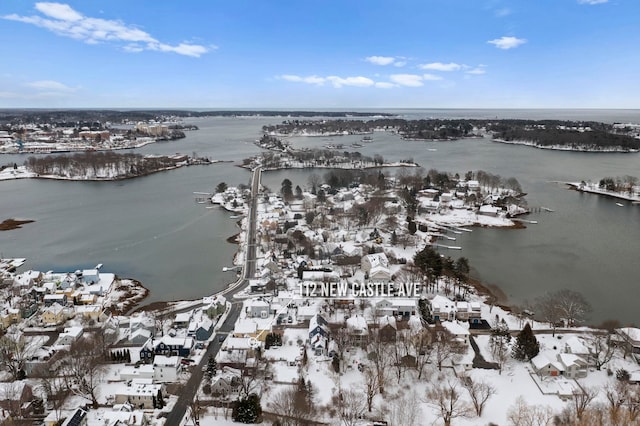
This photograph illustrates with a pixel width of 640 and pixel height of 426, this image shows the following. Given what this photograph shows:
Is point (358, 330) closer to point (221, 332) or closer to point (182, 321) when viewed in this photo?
point (221, 332)

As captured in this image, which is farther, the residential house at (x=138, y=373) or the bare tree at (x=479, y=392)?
the residential house at (x=138, y=373)

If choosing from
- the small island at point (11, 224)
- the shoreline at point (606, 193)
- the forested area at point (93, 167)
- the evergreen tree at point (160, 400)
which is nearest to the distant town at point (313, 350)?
the evergreen tree at point (160, 400)

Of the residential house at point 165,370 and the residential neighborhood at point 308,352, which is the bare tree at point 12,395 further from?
the residential house at point 165,370

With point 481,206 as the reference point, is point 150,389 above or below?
below

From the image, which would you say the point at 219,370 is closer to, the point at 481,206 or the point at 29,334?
the point at 29,334

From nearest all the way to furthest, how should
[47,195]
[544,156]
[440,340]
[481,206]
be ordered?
[440,340] → [481,206] → [47,195] → [544,156]

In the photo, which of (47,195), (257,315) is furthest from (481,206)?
(47,195)

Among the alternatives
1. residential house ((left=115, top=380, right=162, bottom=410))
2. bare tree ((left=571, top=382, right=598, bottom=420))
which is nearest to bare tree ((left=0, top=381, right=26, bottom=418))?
residential house ((left=115, top=380, right=162, bottom=410))

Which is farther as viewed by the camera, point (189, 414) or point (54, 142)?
point (54, 142)
